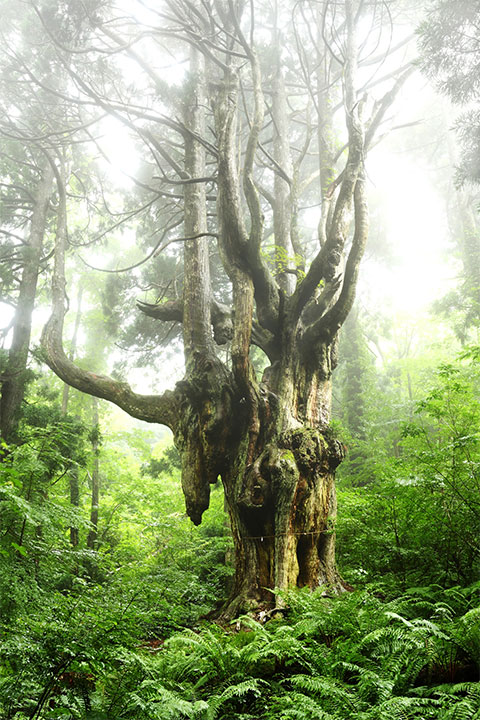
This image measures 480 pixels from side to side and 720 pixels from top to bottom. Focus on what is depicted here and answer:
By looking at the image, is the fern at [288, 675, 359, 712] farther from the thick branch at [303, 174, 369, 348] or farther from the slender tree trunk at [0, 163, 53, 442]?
the slender tree trunk at [0, 163, 53, 442]

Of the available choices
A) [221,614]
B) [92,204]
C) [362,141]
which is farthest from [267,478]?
[92,204]

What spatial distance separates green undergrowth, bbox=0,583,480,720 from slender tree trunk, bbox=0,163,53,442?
230 inches

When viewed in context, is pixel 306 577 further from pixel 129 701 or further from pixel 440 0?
pixel 440 0

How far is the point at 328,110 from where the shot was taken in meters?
9.82

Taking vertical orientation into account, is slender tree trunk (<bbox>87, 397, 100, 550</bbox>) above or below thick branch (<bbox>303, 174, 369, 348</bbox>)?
below

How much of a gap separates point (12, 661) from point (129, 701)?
0.60m

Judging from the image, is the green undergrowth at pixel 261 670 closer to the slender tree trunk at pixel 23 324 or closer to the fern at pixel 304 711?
the fern at pixel 304 711

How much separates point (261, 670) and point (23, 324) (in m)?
8.16

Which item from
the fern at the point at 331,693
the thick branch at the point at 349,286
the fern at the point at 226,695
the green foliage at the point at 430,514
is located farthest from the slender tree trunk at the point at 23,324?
the fern at the point at 331,693

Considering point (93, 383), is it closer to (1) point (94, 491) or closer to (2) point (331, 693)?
(2) point (331, 693)

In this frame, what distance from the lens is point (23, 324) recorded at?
30.0ft

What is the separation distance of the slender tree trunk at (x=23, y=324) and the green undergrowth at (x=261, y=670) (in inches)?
230

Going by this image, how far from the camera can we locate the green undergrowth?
2.02 meters

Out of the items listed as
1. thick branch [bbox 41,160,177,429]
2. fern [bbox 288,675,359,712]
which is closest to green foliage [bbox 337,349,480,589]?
fern [bbox 288,675,359,712]
